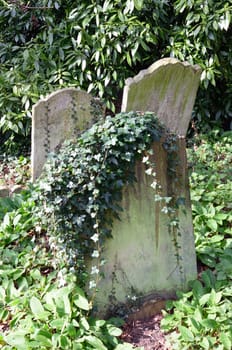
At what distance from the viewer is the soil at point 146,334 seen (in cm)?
249

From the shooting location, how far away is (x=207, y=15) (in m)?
4.82

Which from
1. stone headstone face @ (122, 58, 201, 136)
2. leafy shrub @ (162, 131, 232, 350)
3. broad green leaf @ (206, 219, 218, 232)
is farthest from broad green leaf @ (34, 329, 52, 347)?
broad green leaf @ (206, 219, 218, 232)

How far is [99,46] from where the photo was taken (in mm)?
4902

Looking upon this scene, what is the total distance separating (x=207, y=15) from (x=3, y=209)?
9.95 ft

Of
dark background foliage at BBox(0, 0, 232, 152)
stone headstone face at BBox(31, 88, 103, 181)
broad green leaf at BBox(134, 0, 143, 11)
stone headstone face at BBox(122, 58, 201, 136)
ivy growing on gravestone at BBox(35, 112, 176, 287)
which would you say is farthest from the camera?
dark background foliage at BBox(0, 0, 232, 152)

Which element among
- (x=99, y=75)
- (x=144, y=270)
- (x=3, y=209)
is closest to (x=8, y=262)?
(x=3, y=209)

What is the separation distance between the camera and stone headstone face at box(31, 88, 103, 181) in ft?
11.0

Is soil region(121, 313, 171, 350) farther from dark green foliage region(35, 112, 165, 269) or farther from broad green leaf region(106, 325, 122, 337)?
Result: dark green foliage region(35, 112, 165, 269)

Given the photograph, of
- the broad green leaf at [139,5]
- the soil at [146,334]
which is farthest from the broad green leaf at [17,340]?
the broad green leaf at [139,5]

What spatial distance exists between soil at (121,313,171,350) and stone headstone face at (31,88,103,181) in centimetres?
148

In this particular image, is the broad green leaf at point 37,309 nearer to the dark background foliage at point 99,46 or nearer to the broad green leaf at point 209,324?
the broad green leaf at point 209,324

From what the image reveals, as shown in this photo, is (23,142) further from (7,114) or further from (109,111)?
(109,111)

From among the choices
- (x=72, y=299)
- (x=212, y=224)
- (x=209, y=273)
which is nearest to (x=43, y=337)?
(x=72, y=299)

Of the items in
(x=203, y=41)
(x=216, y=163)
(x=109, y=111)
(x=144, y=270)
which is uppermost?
(x=203, y=41)
